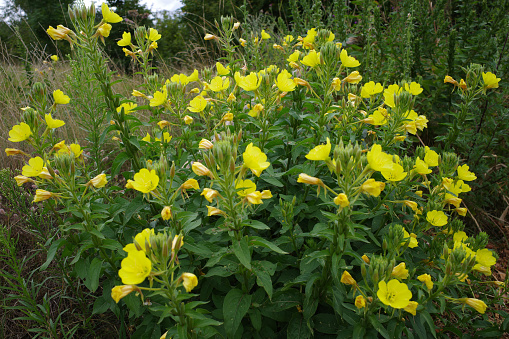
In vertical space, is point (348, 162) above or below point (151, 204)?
above

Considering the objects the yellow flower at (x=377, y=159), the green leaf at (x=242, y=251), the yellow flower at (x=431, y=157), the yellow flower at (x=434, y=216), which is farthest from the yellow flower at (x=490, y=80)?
the green leaf at (x=242, y=251)

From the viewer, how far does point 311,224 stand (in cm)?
223

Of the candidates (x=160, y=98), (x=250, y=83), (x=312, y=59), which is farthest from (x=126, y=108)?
(x=312, y=59)

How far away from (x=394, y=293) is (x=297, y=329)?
607 millimetres

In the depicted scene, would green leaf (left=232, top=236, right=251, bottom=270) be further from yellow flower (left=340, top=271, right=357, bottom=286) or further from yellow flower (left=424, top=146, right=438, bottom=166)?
yellow flower (left=424, top=146, right=438, bottom=166)

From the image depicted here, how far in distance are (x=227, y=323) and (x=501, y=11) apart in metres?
4.14

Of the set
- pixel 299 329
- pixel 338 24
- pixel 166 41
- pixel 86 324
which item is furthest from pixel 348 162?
pixel 166 41

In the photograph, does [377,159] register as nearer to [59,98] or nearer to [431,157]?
[431,157]

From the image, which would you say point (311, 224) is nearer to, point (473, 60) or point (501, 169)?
point (501, 169)

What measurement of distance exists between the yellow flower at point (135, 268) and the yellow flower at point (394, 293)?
3.53 feet

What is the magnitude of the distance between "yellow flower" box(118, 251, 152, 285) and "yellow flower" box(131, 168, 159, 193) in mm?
369

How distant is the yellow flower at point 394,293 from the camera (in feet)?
4.81

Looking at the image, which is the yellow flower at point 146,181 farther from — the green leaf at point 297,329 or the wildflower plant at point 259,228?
the green leaf at point 297,329

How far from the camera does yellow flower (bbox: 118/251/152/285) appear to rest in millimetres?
1278
